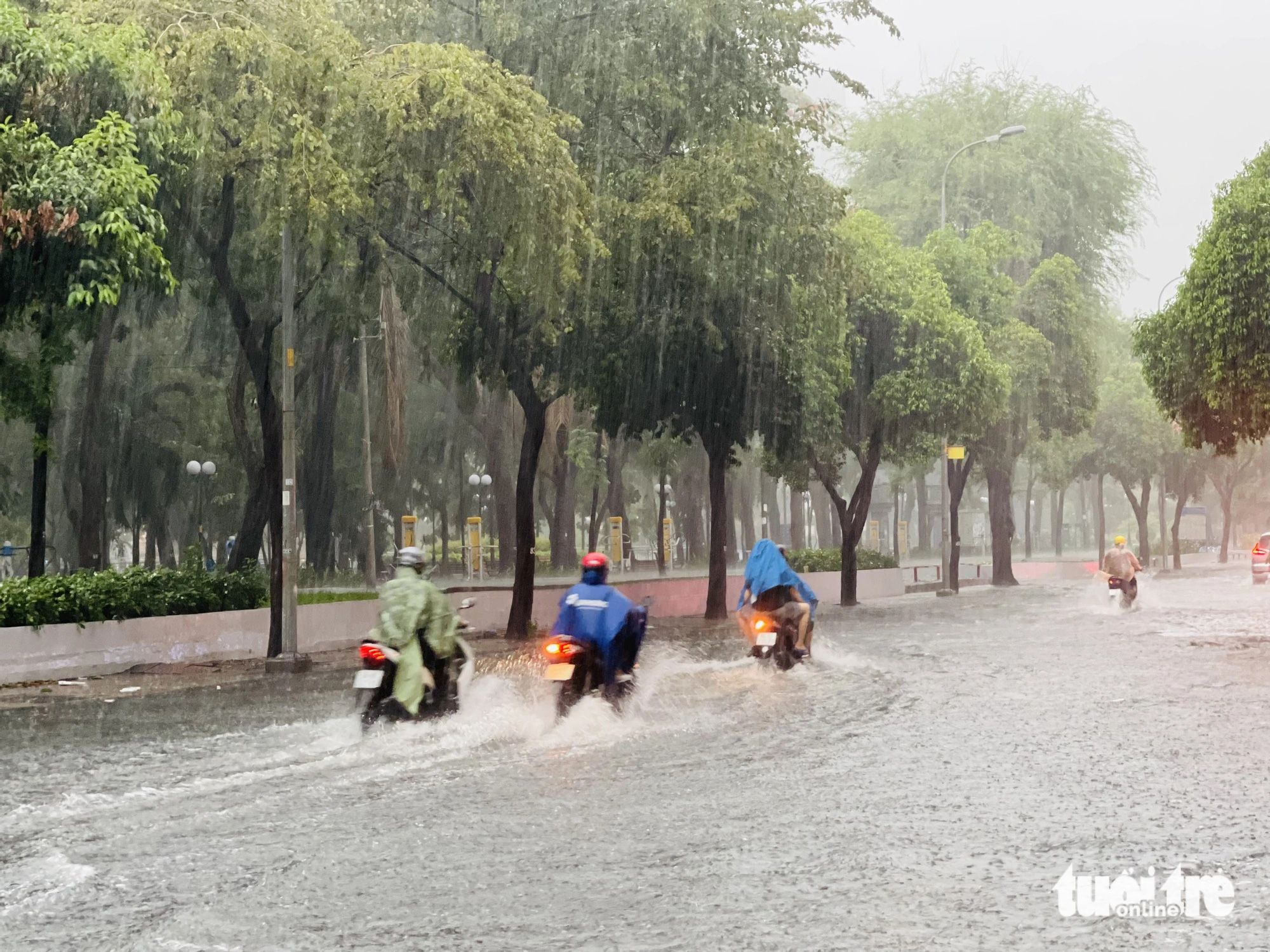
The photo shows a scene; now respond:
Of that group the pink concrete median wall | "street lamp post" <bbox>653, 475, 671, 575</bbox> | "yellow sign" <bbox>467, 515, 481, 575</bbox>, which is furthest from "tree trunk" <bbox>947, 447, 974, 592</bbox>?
the pink concrete median wall

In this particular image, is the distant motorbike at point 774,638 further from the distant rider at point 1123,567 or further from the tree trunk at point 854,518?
the tree trunk at point 854,518

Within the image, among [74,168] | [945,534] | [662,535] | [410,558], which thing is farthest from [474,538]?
[410,558]

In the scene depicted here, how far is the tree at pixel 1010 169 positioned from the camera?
172ft

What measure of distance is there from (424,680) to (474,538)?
43121mm

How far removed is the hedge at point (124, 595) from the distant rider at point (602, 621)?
869cm

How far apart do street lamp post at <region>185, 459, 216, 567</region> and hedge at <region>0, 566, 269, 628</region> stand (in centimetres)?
2098

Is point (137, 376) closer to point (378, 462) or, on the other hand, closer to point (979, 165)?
point (378, 462)

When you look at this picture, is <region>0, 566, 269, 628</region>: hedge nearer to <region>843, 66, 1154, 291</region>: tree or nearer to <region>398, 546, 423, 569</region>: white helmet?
<region>398, 546, 423, 569</region>: white helmet

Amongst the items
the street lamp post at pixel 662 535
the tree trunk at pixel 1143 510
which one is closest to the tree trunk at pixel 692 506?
the street lamp post at pixel 662 535

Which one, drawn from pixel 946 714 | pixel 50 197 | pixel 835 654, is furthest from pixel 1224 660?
pixel 50 197

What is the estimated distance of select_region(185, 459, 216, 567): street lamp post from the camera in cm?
4631

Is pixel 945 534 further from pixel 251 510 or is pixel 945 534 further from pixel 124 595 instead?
pixel 124 595

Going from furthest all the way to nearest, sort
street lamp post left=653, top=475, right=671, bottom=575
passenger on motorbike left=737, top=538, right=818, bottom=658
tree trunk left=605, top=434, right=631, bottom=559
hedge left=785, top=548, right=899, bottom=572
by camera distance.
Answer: street lamp post left=653, top=475, right=671, bottom=575 → tree trunk left=605, top=434, right=631, bottom=559 → hedge left=785, top=548, right=899, bottom=572 → passenger on motorbike left=737, top=538, right=818, bottom=658

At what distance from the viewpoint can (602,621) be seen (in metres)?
13.2
